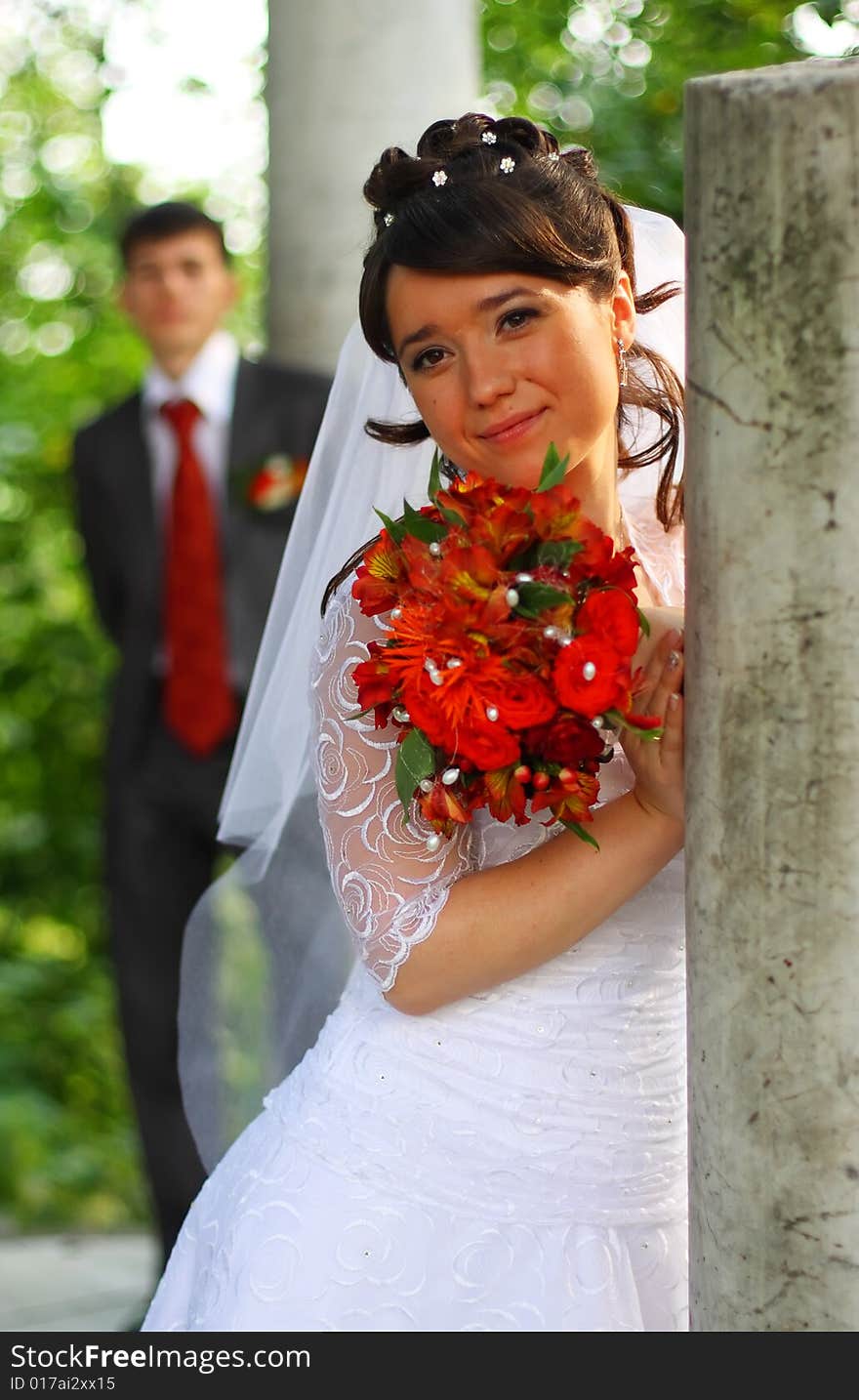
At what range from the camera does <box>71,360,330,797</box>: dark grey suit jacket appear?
4.91 m

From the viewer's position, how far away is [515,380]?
2180 mm

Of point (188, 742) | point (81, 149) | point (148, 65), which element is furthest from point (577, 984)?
point (81, 149)

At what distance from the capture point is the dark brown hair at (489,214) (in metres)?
2.19

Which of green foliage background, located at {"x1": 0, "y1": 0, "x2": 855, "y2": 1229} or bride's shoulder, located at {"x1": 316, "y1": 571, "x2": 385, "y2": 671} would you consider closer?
bride's shoulder, located at {"x1": 316, "y1": 571, "x2": 385, "y2": 671}

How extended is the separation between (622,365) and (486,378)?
0.45 m

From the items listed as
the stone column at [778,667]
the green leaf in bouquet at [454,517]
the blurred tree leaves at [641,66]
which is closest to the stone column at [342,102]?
the blurred tree leaves at [641,66]

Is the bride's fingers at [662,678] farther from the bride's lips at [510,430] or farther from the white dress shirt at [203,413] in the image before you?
the white dress shirt at [203,413]

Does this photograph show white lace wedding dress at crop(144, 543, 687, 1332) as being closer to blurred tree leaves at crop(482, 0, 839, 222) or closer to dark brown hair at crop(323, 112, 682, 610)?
dark brown hair at crop(323, 112, 682, 610)

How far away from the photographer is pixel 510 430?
7.16 ft

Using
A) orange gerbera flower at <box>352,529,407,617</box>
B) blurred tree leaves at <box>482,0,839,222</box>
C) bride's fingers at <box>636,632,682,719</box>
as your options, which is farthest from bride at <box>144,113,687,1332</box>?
blurred tree leaves at <box>482,0,839,222</box>

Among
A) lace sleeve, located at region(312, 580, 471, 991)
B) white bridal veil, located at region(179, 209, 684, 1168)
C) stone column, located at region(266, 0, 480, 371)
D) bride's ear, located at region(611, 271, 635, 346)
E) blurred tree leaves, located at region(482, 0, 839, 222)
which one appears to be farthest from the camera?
stone column, located at region(266, 0, 480, 371)

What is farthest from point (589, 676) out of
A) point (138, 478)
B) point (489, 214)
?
point (138, 478)

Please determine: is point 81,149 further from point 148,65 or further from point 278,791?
point 278,791

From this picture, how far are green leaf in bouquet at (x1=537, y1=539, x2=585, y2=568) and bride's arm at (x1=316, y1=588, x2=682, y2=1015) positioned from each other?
291mm
